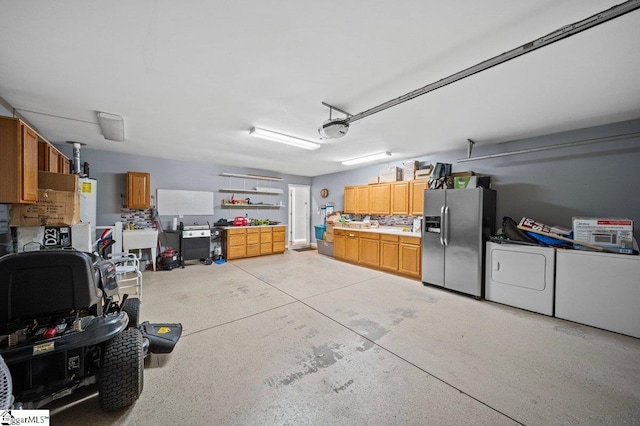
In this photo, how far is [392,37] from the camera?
1618 mm

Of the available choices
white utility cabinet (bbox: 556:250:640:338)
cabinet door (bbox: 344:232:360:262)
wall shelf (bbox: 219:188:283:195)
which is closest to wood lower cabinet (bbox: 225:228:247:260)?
wall shelf (bbox: 219:188:283:195)

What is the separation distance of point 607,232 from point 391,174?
3.40 meters

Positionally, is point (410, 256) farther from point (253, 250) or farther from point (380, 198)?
point (253, 250)

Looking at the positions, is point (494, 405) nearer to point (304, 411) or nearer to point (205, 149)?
point (304, 411)

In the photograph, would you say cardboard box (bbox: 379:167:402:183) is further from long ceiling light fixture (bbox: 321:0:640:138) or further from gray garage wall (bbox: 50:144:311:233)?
gray garage wall (bbox: 50:144:311:233)

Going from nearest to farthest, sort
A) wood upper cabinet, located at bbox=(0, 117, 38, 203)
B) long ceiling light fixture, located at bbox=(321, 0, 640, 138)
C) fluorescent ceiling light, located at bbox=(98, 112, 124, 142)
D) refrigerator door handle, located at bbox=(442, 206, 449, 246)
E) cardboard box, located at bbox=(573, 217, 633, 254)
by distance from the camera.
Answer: long ceiling light fixture, located at bbox=(321, 0, 640, 138)
wood upper cabinet, located at bbox=(0, 117, 38, 203)
cardboard box, located at bbox=(573, 217, 633, 254)
fluorescent ceiling light, located at bbox=(98, 112, 124, 142)
refrigerator door handle, located at bbox=(442, 206, 449, 246)

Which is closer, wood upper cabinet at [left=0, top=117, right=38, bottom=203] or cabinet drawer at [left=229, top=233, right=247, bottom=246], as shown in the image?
wood upper cabinet at [left=0, top=117, right=38, bottom=203]

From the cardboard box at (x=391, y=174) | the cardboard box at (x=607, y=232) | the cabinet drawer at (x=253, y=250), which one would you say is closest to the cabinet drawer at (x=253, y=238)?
the cabinet drawer at (x=253, y=250)

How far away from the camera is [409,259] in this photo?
4660 millimetres

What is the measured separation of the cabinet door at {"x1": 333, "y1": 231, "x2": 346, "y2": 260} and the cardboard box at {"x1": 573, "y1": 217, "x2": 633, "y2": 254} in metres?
4.15

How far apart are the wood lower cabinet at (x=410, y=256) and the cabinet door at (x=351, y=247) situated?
1.18 m

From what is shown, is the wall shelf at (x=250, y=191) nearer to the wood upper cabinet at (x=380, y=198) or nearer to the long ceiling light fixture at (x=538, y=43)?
the wood upper cabinet at (x=380, y=198)

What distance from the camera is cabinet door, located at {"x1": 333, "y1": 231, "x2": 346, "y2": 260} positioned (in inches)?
241

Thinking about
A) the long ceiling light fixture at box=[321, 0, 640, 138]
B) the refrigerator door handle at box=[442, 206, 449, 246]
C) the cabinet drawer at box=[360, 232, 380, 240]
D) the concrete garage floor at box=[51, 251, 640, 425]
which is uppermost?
the long ceiling light fixture at box=[321, 0, 640, 138]
